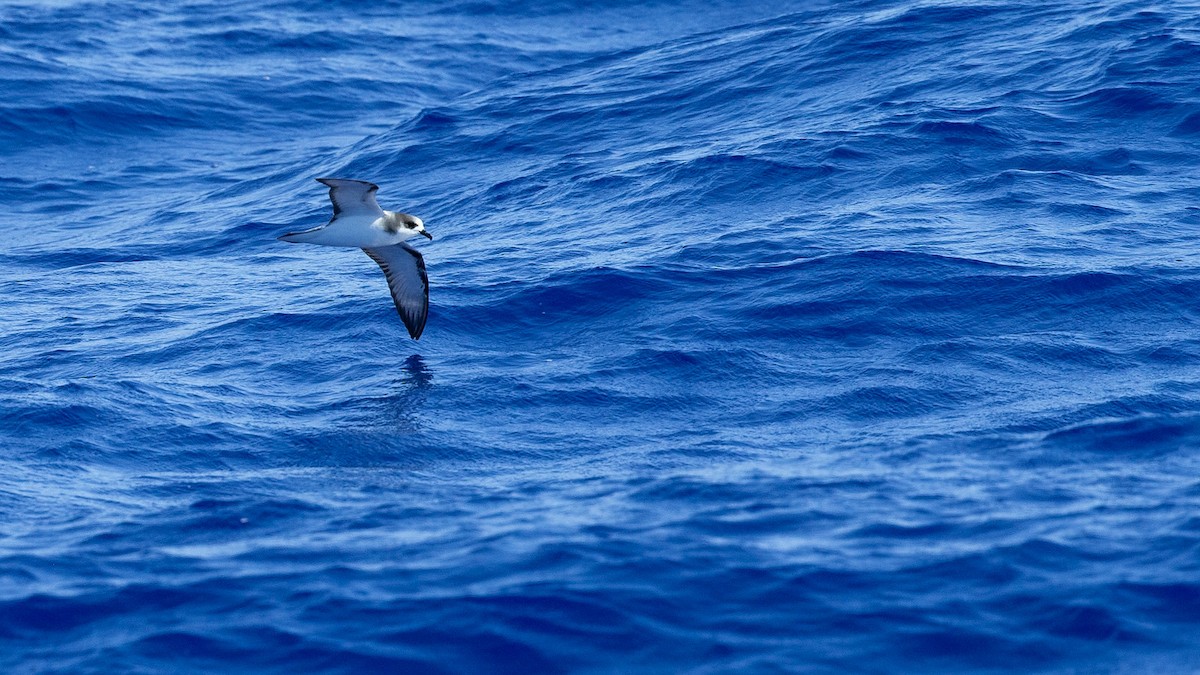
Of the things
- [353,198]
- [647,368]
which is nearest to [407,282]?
[353,198]

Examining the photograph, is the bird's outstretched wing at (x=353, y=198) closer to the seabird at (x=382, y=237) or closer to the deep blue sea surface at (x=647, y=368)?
the seabird at (x=382, y=237)

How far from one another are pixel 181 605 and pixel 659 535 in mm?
3595

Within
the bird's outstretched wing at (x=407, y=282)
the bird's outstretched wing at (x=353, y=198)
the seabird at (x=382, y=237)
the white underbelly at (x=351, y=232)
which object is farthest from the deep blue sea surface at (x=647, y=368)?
the bird's outstretched wing at (x=353, y=198)

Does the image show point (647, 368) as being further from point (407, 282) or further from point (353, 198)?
point (353, 198)

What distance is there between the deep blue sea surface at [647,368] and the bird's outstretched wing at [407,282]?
1.18ft

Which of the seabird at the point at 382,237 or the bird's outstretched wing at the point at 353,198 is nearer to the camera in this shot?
the bird's outstretched wing at the point at 353,198

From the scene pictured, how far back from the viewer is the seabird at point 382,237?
609 inches

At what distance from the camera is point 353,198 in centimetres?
1549

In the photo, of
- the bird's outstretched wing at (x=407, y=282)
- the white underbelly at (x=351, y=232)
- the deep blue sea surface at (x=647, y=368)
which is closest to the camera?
the deep blue sea surface at (x=647, y=368)

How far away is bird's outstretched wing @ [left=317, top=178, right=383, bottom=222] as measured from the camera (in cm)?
1505

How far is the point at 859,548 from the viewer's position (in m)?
11.1

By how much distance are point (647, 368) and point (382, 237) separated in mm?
3214

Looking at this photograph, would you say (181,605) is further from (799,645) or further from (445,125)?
(445,125)

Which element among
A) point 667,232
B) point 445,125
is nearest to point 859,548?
point 667,232
